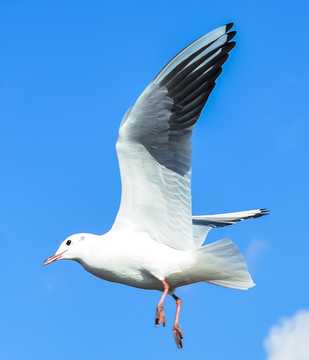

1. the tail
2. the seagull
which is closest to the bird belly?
the seagull

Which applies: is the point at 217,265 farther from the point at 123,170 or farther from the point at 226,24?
the point at 226,24

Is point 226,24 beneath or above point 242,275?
above

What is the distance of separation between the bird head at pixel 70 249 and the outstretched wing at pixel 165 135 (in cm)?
43

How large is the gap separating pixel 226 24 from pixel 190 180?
150 centimetres

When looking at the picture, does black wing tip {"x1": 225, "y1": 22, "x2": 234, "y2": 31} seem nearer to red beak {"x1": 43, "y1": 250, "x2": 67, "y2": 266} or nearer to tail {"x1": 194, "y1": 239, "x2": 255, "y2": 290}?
tail {"x1": 194, "y1": 239, "x2": 255, "y2": 290}

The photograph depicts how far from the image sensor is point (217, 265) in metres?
7.19

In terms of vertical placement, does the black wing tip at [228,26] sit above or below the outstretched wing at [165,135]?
above

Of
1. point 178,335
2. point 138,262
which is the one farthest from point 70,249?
A: point 178,335

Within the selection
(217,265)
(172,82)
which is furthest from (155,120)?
(217,265)

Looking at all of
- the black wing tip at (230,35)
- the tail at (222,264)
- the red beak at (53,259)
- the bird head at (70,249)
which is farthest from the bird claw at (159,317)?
Answer: the black wing tip at (230,35)

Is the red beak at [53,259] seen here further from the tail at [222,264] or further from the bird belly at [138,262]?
the tail at [222,264]

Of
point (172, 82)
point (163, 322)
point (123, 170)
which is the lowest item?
point (163, 322)

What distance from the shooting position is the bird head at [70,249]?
7398 millimetres

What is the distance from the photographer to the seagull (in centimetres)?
701
